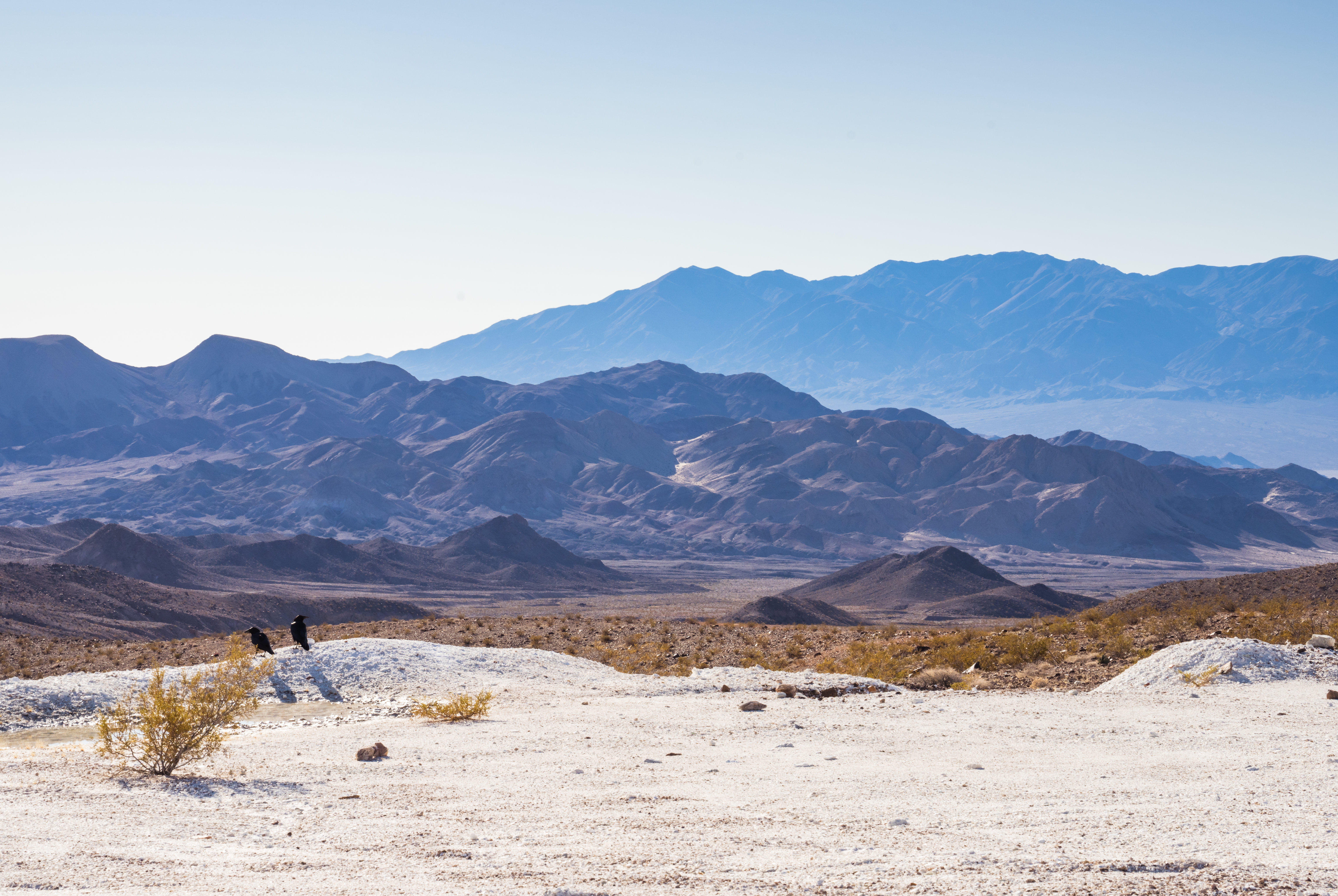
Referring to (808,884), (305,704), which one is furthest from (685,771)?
(305,704)

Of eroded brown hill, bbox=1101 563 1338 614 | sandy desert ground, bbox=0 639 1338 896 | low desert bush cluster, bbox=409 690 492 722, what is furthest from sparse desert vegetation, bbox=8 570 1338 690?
low desert bush cluster, bbox=409 690 492 722

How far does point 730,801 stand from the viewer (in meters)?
11.1

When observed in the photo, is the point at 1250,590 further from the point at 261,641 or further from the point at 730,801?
the point at 261,641

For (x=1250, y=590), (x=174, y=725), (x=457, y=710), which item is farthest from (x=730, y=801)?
(x=1250, y=590)

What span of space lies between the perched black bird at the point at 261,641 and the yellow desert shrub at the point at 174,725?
18.4ft

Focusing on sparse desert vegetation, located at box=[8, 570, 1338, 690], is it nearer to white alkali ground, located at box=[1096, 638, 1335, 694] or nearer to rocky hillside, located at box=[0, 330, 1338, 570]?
white alkali ground, located at box=[1096, 638, 1335, 694]

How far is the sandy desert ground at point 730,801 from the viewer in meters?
8.41

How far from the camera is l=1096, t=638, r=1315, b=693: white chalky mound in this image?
679 inches

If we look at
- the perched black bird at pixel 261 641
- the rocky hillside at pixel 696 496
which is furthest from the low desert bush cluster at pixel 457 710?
the rocky hillside at pixel 696 496

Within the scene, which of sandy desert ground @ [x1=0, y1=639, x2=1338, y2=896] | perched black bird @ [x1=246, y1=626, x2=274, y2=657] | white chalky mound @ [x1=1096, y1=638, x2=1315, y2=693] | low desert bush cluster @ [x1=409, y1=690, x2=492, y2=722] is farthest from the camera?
perched black bird @ [x1=246, y1=626, x2=274, y2=657]

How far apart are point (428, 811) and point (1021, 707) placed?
927 centimetres

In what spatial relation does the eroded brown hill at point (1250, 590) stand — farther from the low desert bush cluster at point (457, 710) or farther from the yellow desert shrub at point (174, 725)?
the yellow desert shrub at point (174, 725)

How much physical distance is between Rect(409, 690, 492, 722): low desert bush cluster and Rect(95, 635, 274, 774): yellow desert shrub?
272cm

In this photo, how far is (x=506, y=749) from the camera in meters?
14.0
